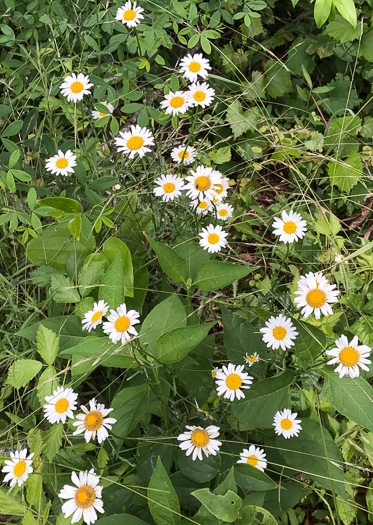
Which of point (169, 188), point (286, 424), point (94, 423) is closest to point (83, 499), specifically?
point (94, 423)

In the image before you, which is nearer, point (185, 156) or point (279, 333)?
point (279, 333)

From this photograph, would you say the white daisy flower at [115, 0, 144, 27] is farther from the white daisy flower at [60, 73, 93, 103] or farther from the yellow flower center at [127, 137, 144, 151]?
the yellow flower center at [127, 137, 144, 151]

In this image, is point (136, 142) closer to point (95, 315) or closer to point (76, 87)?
point (76, 87)

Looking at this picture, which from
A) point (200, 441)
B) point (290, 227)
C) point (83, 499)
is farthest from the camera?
point (290, 227)

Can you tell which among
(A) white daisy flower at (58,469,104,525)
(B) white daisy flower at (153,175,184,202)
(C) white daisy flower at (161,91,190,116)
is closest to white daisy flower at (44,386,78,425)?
(A) white daisy flower at (58,469,104,525)

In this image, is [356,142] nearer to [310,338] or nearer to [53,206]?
[310,338]
